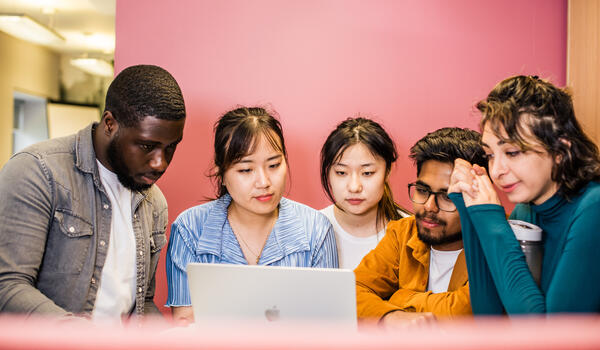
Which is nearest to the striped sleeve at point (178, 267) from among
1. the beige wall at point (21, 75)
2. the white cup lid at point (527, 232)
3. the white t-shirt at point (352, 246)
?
the white t-shirt at point (352, 246)

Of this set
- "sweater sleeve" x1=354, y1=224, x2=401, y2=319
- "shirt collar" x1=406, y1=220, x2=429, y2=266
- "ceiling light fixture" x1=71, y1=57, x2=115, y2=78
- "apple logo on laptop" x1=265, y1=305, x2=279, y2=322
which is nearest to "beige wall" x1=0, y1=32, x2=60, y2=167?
"ceiling light fixture" x1=71, y1=57, x2=115, y2=78

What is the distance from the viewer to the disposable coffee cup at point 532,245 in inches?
49.2

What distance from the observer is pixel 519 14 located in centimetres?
244

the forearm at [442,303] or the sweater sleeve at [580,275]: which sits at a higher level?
the sweater sleeve at [580,275]

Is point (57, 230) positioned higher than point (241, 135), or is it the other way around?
point (241, 135)

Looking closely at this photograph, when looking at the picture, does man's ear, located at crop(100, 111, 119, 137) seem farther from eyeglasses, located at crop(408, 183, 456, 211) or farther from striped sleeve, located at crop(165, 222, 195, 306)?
eyeglasses, located at crop(408, 183, 456, 211)

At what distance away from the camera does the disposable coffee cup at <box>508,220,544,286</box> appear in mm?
1249

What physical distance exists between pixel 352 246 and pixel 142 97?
1.06m

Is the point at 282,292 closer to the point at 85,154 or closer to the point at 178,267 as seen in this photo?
the point at 178,267

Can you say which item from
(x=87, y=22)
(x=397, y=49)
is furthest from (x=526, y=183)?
(x=87, y=22)

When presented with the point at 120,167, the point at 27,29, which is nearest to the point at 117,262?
the point at 120,167

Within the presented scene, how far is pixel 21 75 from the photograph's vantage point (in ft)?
15.0

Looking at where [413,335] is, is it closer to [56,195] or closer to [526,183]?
[526,183]

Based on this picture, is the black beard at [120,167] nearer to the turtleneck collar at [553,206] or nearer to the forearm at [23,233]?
the forearm at [23,233]
